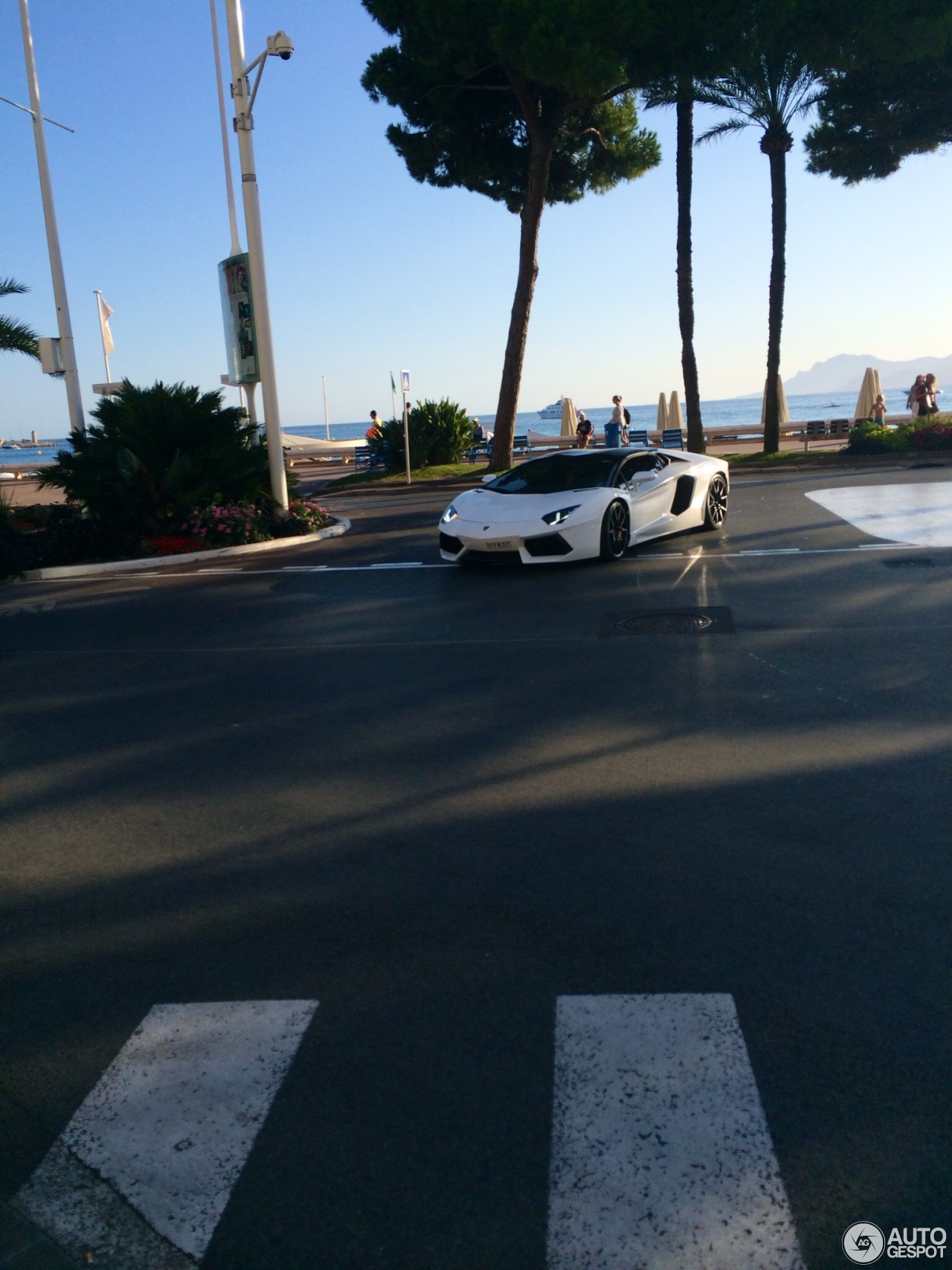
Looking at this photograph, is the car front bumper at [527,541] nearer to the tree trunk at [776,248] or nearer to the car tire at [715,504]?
the car tire at [715,504]

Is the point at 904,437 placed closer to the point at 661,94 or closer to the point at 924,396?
the point at 924,396

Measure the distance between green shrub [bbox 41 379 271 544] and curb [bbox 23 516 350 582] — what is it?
95cm

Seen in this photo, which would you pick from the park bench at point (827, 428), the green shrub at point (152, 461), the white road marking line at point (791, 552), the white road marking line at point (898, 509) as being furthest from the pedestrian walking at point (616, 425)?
the white road marking line at point (791, 552)

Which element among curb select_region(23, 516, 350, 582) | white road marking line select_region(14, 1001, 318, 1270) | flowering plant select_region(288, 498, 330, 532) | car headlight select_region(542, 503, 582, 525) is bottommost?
white road marking line select_region(14, 1001, 318, 1270)

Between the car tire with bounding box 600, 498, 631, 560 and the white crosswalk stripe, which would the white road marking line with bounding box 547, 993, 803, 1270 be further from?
the car tire with bounding box 600, 498, 631, 560

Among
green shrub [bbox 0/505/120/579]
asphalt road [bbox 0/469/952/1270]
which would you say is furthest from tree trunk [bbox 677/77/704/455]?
asphalt road [bbox 0/469/952/1270]

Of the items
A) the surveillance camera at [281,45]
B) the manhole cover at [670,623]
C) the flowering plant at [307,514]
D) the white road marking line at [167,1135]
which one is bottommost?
the white road marking line at [167,1135]

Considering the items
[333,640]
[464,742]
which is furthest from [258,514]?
[464,742]

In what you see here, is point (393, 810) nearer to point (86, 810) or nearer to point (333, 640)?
point (86, 810)

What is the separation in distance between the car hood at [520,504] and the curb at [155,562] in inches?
169

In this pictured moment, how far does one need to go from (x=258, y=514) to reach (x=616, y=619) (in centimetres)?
858

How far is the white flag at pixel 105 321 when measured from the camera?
2152 cm

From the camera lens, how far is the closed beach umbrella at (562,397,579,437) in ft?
126

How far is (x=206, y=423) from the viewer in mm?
16203
